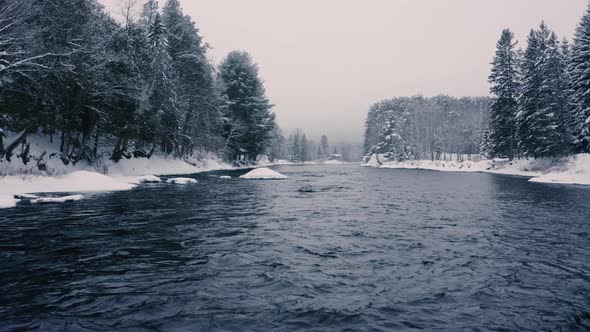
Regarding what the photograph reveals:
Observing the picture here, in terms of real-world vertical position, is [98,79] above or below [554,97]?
below

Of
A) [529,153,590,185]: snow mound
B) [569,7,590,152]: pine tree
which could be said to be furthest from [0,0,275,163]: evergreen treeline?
[569,7,590,152]: pine tree

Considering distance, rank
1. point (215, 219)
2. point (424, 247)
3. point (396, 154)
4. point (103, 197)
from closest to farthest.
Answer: point (424, 247) < point (215, 219) < point (103, 197) < point (396, 154)

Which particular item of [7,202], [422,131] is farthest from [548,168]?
[422,131]

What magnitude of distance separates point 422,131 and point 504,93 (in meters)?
45.6

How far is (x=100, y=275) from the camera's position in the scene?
6.86m

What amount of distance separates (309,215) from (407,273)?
7.28 meters

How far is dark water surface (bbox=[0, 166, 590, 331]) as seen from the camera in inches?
201

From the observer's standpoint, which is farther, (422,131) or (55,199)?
Answer: (422,131)

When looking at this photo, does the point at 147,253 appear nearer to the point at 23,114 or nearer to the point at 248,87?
the point at 23,114

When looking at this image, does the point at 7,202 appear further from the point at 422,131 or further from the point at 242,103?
the point at 422,131

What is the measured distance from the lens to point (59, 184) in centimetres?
2103

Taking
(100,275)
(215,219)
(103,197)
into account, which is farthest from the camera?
(103,197)

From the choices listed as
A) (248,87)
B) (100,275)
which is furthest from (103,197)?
(248,87)

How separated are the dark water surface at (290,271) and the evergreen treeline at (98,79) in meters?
11.5
